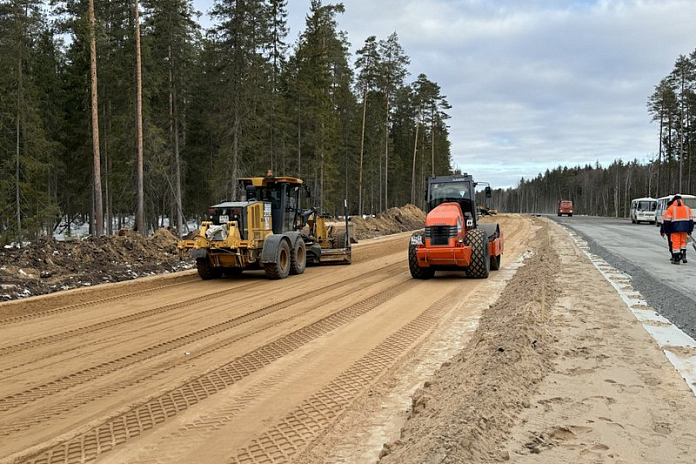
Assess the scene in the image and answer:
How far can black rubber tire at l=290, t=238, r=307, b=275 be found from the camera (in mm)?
13156

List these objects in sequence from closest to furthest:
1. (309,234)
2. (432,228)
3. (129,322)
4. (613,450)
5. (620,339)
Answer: (613,450)
(620,339)
(129,322)
(432,228)
(309,234)

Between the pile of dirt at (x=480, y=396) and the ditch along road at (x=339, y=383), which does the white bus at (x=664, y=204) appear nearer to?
the ditch along road at (x=339, y=383)

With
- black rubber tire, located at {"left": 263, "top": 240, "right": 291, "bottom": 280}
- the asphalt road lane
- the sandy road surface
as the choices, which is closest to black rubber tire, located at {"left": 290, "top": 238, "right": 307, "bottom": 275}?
black rubber tire, located at {"left": 263, "top": 240, "right": 291, "bottom": 280}

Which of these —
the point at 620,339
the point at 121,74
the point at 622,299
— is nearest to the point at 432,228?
the point at 622,299

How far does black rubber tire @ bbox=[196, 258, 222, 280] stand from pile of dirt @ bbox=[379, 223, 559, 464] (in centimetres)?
765

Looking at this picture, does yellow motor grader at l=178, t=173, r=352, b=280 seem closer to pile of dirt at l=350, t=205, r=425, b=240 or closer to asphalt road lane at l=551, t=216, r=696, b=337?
asphalt road lane at l=551, t=216, r=696, b=337

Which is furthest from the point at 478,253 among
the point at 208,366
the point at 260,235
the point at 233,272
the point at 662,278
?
the point at 208,366

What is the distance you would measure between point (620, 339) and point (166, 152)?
25018 millimetres

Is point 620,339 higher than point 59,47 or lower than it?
lower

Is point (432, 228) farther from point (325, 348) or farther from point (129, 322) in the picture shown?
point (129, 322)

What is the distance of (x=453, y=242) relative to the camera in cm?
1142

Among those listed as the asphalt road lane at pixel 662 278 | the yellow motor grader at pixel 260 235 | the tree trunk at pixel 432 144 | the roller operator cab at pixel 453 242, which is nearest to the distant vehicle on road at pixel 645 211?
the tree trunk at pixel 432 144

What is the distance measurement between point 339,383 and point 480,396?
5.00 feet

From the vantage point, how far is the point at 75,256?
13836 millimetres
